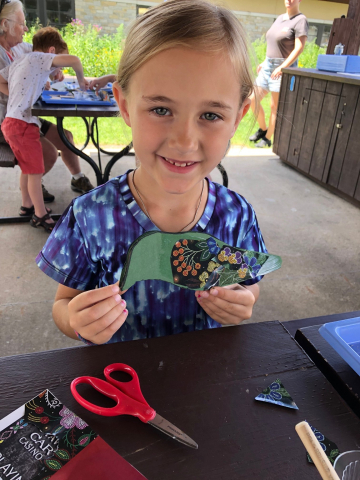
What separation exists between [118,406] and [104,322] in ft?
0.57

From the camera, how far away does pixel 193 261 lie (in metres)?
0.75

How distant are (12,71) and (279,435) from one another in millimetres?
2612

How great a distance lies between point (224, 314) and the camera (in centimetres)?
83

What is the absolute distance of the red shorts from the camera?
8.01ft

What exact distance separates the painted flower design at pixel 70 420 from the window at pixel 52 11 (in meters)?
8.41

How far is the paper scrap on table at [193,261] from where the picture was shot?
0.71 meters

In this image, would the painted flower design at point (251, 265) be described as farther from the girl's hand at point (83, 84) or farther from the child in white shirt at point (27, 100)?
the girl's hand at point (83, 84)

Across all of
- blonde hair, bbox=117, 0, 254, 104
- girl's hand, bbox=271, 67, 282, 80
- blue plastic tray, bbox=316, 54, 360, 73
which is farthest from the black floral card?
girl's hand, bbox=271, 67, 282, 80

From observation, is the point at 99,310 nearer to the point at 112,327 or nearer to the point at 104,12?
the point at 112,327

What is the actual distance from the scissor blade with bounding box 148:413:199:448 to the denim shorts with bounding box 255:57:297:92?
192 inches

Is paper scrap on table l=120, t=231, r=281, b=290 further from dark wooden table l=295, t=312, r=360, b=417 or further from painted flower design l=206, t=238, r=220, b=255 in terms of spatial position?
dark wooden table l=295, t=312, r=360, b=417

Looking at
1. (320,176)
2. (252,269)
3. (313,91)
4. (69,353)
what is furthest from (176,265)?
(313,91)

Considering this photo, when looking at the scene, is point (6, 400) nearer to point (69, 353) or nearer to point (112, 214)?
point (69, 353)

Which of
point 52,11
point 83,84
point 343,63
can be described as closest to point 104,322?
point 83,84
